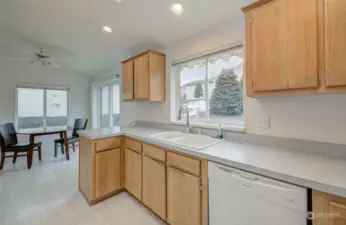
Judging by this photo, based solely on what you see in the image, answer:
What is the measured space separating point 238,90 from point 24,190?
3.33m

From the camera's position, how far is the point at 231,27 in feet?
6.44

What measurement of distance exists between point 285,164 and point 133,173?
1.75 m

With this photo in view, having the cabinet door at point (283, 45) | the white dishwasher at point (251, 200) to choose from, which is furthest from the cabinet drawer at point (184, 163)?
the cabinet door at point (283, 45)

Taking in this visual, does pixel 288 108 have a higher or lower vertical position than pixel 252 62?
lower

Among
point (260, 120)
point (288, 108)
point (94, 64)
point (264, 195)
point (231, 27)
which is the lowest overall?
point (264, 195)

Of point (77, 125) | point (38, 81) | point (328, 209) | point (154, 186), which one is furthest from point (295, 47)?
point (38, 81)

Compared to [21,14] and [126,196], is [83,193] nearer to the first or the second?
[126,196]

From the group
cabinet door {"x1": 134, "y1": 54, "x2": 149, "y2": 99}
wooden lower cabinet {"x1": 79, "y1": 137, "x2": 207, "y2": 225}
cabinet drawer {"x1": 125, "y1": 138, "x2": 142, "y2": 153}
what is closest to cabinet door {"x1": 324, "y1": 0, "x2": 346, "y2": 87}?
wooden lower cabinet {"x1": 79, "y1": 137, "x2": 207, "y2": 225}

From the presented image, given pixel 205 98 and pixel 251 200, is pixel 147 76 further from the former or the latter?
pixel 251 200

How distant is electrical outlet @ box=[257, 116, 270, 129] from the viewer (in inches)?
64.9

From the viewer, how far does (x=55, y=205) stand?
220 centimetres

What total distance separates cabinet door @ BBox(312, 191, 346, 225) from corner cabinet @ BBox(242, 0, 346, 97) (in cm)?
63

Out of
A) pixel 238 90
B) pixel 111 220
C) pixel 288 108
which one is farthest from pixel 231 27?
pixel 111 220

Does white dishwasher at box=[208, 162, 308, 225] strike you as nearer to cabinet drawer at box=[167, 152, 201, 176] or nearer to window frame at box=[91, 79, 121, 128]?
cabinet drawer at box=[167, 152, 201, 176]
